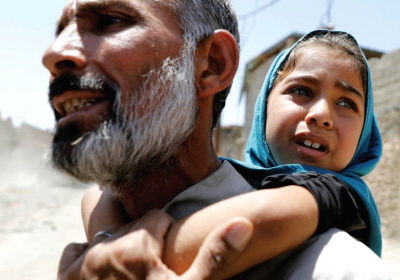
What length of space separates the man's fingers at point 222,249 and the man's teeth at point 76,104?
2.47ft

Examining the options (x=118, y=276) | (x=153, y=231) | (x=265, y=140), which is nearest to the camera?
(x=118, y=276)

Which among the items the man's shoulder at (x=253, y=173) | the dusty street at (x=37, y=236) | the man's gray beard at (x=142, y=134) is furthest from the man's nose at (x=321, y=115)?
the dusty street at (x=37, y=236)

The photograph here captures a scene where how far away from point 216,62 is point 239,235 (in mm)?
990

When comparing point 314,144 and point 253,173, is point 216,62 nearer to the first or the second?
point 253,173

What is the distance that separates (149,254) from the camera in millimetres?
1229

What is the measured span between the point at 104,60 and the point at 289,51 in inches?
53.5

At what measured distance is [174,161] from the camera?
183cm

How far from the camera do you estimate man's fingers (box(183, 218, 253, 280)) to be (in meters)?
1.16

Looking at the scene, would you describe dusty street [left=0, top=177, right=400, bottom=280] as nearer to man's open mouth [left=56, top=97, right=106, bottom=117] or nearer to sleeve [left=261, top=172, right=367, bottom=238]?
man's open mouth [left=56, top=97, right=106, bottom=117]

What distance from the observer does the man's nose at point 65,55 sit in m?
1.59

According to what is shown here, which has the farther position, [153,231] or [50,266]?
[50,266]

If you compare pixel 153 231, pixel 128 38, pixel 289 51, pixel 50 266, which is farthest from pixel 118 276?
pixel 50 266

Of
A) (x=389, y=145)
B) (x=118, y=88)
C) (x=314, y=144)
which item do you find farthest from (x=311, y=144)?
(x=389, y=145)

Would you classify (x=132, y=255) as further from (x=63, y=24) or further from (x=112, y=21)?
(x=63, y=24)
